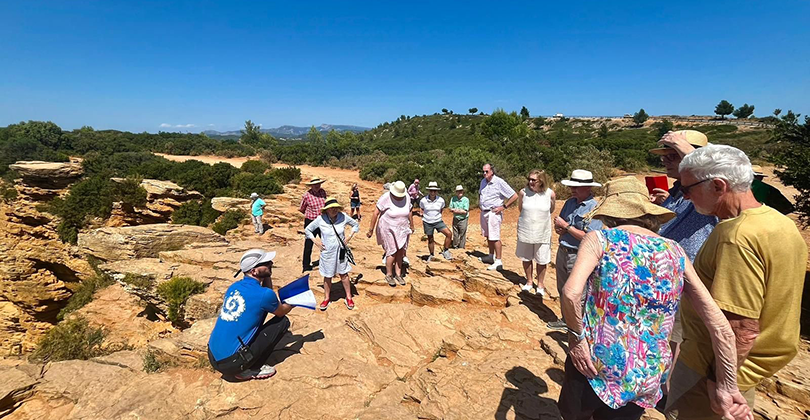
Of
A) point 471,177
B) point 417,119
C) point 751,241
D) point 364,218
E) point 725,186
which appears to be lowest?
point 364,218

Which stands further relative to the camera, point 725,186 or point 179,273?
point 179,273

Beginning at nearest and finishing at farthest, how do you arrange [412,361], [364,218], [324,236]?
[412,361] < [324,236] < [364,218]

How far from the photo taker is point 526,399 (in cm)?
275

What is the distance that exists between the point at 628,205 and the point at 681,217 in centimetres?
75

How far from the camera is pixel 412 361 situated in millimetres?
3699

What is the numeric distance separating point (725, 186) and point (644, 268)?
52 centimetres

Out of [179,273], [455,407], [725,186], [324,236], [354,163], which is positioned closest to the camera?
[725,186]

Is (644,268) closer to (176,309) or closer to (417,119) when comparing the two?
(176,309)

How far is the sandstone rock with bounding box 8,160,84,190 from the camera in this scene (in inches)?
457

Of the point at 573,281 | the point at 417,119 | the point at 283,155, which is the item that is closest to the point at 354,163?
the point at 283,155

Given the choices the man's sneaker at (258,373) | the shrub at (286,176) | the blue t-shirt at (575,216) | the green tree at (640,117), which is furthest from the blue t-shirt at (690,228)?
the green tree at (640,117)

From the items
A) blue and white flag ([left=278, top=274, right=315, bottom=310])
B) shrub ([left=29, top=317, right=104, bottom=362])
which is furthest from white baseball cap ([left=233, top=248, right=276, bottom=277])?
shrub ([left=29, top=317, right=104, bottom=362])

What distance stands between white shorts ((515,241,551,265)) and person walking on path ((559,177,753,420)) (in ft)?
9.36

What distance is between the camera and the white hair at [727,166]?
1.48 metres
